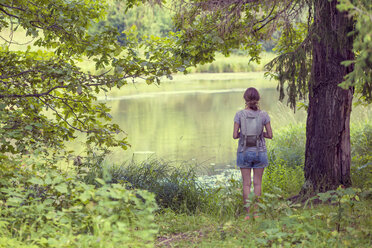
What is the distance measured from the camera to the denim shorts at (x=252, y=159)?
4.96 meters

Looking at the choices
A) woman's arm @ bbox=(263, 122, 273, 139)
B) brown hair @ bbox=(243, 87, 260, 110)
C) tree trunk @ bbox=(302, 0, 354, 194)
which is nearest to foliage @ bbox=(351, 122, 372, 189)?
tree trunk @ bbox=(302, 0, 354, 194)

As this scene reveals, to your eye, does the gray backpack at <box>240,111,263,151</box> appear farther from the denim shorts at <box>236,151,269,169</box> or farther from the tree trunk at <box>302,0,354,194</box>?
the tree trunk at <box>302,0,354,194</box>

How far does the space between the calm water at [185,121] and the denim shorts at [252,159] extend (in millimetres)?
2297

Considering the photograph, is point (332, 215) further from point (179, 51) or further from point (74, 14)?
point (74, 14)

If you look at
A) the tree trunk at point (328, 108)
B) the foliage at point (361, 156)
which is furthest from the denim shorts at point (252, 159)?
the foliage at point (361, 156)

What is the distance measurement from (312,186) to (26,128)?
3.40 meters

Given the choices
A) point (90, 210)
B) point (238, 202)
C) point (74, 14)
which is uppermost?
point (74, 14)

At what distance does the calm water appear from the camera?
11.7 metres

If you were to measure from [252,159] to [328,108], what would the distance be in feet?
4.00

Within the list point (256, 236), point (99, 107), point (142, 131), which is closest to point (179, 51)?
point (99, 107)

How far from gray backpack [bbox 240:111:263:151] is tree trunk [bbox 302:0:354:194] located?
0.98 metres

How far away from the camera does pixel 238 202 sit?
5.82 meters

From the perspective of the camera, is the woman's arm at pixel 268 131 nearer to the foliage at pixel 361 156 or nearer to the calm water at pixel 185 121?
the foliage at pixel 361 156

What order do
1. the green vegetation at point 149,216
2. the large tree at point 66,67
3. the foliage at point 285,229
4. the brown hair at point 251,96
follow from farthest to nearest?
the large tree at point 66,67 < the brown hair at point 251,96 < the foliage at point 285,229 < the green vegetation at point 149,216
